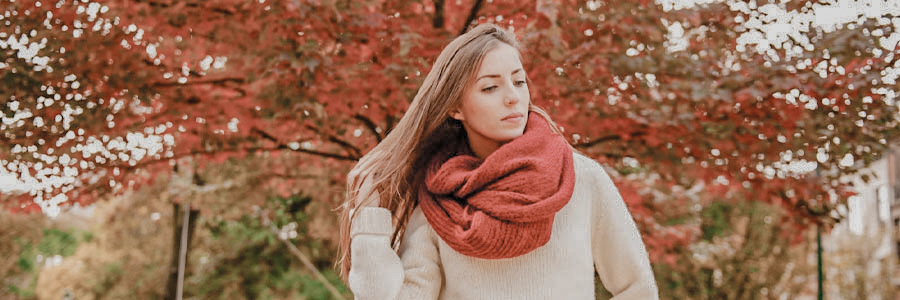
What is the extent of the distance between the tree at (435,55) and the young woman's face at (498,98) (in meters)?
2.02

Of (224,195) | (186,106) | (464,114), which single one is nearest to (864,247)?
(224,195)

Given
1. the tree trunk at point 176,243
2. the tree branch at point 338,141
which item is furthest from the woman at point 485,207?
the tree trunk at point 176,243

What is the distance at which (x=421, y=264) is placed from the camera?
6.70ft

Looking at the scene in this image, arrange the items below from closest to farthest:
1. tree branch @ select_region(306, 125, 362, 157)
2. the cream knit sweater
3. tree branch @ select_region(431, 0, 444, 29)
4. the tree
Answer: the cream knit sweater, the tree, tree branch @ select_region(431, 0, 444, 29), tree branch @ select_region(306, 125, 362, 157)

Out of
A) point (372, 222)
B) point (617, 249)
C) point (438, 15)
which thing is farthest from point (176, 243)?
point (617, 249)

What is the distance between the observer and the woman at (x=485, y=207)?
1.89m

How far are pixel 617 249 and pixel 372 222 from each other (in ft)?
1.99

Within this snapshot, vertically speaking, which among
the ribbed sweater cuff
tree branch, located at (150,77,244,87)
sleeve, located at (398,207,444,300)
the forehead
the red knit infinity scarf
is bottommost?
tree branch, located at (150,77,244,87)

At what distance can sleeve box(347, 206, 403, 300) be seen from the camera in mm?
1933

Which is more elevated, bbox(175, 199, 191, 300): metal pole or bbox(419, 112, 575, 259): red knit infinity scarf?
bbox(419, 112, 575, 259): red knit infinity scarf

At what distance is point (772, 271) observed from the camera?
1573 cm

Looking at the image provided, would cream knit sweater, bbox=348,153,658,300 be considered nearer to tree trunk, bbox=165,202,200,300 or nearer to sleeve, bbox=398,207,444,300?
sleeve, bbox=398,207,444,300

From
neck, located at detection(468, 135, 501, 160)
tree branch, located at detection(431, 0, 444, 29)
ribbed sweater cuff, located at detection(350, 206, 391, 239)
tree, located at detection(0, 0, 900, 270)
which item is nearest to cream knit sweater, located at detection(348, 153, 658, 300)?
ribbed sweater cuff, located at detection(350, 206, 391, 239)

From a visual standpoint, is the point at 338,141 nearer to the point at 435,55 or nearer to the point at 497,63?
the point at 435,55
